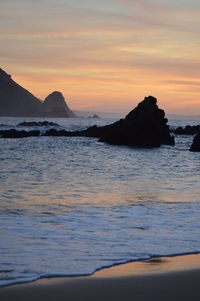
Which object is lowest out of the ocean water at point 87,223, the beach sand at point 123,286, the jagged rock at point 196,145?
the ocean water at point 87,223

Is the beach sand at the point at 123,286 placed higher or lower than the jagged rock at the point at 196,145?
lower

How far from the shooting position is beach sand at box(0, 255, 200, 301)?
6523 mm

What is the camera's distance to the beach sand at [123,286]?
6.52 m

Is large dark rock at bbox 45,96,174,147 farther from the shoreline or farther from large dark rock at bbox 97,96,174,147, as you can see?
the shoreline

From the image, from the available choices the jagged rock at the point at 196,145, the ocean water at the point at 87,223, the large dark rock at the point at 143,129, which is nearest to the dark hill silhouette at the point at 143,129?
the large dark rock at the point at 143,129

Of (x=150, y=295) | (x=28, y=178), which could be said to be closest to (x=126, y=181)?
(x=28, y=178)

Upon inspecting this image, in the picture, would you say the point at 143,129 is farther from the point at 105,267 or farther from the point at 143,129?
the point at 105,267

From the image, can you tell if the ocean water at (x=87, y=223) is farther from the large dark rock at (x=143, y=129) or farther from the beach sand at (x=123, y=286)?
the large dark rock at (x=143, y=129)

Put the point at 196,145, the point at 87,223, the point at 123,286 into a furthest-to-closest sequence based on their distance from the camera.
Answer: the point at 196,145 → the point at 87,223 → the point at 123,286

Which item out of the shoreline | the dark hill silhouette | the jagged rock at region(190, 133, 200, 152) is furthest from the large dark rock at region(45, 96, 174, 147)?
the shoreline

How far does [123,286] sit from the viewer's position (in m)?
6.95

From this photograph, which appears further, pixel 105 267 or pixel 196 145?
pixel 196 145

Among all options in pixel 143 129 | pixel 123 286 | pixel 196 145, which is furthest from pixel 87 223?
pixel 143 129

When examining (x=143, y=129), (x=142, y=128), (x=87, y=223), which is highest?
(x=142, y=128)
